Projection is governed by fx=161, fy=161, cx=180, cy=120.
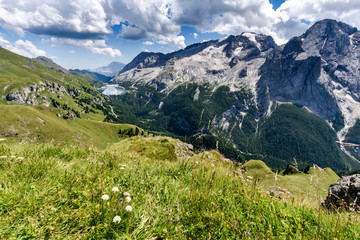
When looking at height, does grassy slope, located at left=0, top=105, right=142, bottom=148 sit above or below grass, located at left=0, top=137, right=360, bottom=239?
below

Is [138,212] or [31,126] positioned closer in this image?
[138,212]

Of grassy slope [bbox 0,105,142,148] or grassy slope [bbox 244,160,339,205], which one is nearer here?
grassy slope [bbox 244,160,339,205]

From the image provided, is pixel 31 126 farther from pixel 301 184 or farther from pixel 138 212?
pixel 301 184

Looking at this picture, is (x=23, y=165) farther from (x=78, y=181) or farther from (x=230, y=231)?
(x=230, y=231)

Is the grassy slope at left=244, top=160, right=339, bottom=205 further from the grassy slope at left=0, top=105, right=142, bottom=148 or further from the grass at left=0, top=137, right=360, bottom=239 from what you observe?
the grassy slope at left=0, top=105, right=142, bottom=148

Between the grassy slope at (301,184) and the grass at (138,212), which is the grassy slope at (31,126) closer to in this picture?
the grassy slope at (301,184)

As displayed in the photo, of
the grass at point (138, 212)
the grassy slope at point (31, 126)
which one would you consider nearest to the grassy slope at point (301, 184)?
the grass at point (138, 212)

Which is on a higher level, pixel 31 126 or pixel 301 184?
pixel 301 184

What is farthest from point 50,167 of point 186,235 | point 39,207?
point 186,235

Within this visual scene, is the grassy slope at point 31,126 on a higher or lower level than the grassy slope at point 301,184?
lower

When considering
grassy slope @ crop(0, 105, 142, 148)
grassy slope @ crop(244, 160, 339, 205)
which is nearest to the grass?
grassy slope @ crop(244, 160, 339, 205)

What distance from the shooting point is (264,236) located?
308cm

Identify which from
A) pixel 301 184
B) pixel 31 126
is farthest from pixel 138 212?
pixel 31 126

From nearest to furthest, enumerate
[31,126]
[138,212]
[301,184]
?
[138,212], [301,184], [31,126]
